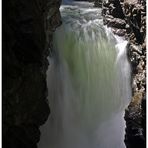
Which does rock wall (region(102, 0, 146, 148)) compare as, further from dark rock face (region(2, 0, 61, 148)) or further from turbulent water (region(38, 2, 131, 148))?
dark rock face (region(2, 0, 61, 148))

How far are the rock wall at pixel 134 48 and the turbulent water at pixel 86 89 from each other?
701mm

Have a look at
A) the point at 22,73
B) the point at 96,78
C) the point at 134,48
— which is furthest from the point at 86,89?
the point at 22,73

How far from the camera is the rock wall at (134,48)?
67.8 feet

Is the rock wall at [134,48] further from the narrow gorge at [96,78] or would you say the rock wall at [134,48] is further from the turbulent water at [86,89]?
the turbulent water at [86,89]

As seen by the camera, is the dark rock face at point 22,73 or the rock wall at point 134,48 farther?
the rock wall at point 134,48

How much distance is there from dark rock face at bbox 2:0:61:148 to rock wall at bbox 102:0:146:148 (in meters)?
4.82

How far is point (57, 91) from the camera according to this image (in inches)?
910

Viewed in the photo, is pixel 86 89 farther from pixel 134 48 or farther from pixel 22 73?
pixel 22 73

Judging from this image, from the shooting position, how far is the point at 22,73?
1509cm

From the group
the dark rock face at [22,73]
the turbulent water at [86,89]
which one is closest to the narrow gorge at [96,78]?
the turbulent water at [86,89]

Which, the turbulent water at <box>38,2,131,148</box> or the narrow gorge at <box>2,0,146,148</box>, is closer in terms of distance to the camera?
the narrow gorge at <box>2,0,146,148</box>

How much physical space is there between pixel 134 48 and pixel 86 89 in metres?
3.27

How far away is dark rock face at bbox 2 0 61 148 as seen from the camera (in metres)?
14.2

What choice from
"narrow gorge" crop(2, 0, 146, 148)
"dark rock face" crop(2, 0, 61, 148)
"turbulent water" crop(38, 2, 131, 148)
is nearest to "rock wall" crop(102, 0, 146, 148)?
"narrow gorge" crop(2, 0, 146, 148)
